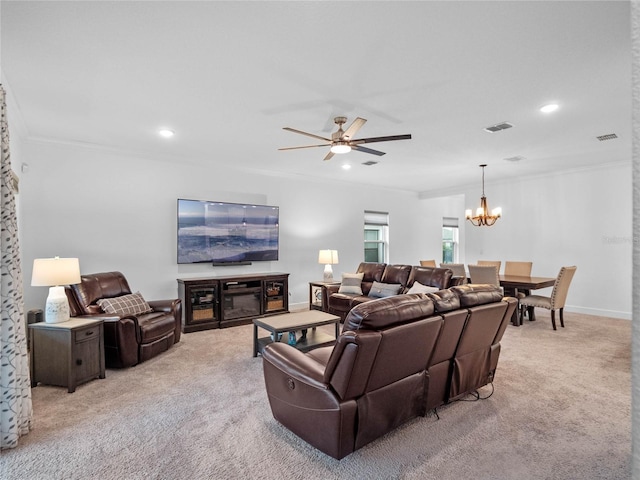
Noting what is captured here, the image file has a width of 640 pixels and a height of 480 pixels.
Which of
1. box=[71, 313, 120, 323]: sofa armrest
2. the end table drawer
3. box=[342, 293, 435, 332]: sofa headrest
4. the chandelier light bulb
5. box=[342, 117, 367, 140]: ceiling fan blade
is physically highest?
box=[342, 117, 367, 140]: ceiling fan blade

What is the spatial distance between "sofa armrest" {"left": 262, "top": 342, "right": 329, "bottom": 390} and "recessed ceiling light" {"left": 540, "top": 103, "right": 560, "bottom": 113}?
3.37 m

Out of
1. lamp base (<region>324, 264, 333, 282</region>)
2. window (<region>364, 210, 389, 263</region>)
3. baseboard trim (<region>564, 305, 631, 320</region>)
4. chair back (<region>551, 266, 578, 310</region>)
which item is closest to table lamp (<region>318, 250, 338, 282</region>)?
lamp base (<region>324, 264, 333, 282</region>)

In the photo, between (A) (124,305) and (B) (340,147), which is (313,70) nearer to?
(B) (340,147)

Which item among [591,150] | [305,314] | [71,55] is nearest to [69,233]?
[71,55]

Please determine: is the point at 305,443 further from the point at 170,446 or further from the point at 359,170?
the point at 359,170

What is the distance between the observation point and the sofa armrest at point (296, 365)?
6.97 feet

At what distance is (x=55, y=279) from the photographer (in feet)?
10.8

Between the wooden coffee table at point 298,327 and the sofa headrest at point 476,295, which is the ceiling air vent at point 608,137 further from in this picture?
the wooden coffee table at point 298,327

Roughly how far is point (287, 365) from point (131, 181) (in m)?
4.22

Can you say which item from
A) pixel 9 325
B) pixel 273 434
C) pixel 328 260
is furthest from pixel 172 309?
pixel 328 260

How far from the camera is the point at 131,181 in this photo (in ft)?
17.1

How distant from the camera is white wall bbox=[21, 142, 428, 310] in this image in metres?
4.58

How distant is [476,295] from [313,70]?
217cm

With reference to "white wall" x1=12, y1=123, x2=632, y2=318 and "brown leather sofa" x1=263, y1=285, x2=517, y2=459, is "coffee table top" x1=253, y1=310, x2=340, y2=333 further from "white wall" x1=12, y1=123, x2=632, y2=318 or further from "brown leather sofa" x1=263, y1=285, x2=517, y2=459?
"white wall" x1=12, y1=123, x2=632, y2=318
